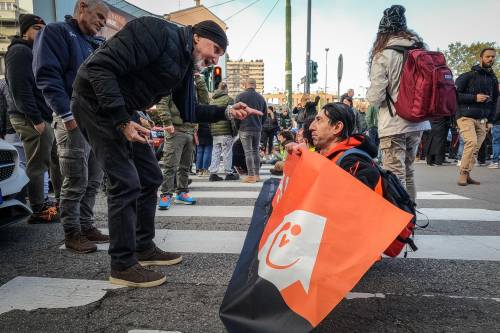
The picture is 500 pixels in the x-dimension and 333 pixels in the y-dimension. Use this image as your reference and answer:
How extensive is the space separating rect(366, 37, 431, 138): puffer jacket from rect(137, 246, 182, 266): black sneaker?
7.19 feet

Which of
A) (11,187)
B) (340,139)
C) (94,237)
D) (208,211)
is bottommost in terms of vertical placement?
(208,211)

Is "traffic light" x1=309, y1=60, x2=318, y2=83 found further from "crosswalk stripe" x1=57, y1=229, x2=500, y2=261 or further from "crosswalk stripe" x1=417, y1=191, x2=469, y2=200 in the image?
"crosswalk stripe" x1=57, y1=229, x2=500, y2=261

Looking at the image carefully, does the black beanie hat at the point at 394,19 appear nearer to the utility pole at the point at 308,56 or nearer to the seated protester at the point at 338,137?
the seated protester at the point at 338,137

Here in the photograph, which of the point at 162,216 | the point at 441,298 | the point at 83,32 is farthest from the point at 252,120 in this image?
the point at 441,298

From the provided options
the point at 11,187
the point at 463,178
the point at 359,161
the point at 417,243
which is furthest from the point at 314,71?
the point at 359,161

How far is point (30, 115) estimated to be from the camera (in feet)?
12.4

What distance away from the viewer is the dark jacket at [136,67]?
2258 mm

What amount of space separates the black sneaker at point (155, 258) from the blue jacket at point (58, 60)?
47.8 inches

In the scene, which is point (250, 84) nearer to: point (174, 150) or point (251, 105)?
point (251, 105)

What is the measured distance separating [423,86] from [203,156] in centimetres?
608

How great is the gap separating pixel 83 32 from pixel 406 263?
3163mm

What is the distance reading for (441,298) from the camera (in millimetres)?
2307

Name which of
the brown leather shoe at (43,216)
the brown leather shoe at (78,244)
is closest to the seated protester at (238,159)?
the brown leather shoe at (43,216)

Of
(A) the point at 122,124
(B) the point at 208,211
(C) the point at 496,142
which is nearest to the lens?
(A) the point at 122,124
